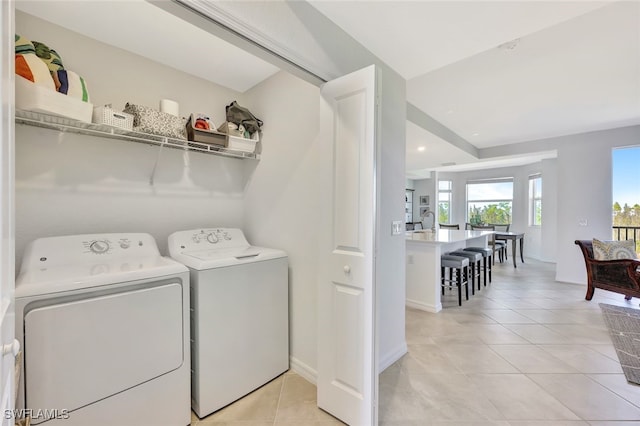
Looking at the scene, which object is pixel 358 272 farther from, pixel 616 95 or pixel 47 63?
pixel 616 95

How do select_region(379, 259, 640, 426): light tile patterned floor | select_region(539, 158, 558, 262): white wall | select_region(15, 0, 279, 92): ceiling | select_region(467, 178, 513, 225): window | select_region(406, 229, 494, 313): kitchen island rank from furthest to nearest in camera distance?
select_region(467, 178, 513, 225): window < select_region(539, 158, 558, 262): white wall < select_region(406, 229, 494, 313): kitchen island < select_region(379, 259, 640, 426): light tile patterned floor < select_region(15, 0, 279, 92): ceiling

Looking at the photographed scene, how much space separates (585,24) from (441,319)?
282cm

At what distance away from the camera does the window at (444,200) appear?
8.41 metres

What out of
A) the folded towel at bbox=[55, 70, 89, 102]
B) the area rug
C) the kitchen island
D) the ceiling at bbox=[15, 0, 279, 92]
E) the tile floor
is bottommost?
the tile floor

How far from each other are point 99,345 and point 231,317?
656 mm

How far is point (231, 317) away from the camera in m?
1.71

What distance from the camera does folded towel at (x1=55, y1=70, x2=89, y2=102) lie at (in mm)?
1446

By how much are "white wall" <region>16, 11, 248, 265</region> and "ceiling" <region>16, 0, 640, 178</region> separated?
12 cm

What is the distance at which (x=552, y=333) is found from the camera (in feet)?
8.77

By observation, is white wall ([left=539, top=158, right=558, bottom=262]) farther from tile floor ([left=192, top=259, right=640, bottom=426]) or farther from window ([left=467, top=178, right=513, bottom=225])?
tile floor ([left=192, top=259, right=640, bottom=426])

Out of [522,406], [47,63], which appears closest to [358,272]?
[522,406]

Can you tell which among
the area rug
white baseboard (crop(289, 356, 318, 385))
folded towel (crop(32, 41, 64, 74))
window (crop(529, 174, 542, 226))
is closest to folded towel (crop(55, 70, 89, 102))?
folded towel (crop(32, 41, 64, 74))

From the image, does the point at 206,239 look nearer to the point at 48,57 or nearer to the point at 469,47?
the point at 48,57

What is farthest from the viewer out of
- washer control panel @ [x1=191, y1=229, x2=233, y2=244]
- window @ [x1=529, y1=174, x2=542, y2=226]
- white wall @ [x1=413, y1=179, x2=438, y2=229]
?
white wall @ [x1=413, y1=179, x2=438, y2=229]
